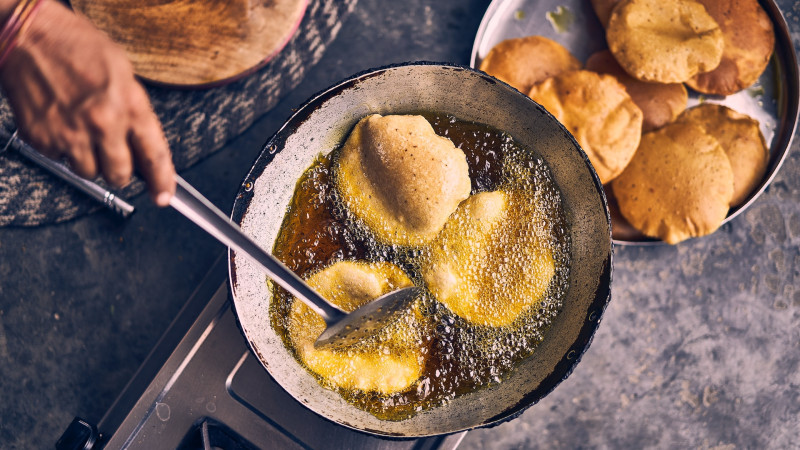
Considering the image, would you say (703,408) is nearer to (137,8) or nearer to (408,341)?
(408,341)

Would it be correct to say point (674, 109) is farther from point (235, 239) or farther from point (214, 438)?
point (214, 438)

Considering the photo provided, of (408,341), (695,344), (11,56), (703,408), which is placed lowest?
(703,408)

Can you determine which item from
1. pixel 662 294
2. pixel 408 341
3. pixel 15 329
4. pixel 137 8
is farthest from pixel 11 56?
pixel 662 294

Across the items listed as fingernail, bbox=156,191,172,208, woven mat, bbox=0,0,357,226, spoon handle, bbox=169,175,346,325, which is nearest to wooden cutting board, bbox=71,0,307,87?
woven mat, bbox=0,0,357,226

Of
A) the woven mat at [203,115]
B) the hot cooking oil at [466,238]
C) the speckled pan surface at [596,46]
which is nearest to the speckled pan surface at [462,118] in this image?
the hot cooking oil at [466,238]

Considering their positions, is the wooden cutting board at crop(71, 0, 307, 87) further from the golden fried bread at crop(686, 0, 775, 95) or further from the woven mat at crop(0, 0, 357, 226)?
the golden fried bread at crop(686, 0, 775, 95)

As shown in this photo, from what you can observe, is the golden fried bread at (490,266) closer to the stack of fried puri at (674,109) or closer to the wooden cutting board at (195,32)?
the stack of fried puri at (674,109)

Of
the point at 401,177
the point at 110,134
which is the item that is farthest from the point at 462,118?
the point at 110,134
